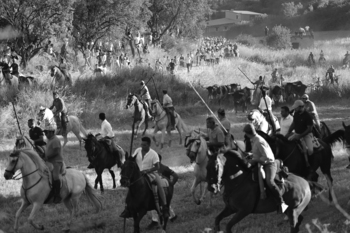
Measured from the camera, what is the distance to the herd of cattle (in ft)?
112

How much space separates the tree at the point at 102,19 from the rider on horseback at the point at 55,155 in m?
32.6

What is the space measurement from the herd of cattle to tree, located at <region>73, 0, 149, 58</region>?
12.2m

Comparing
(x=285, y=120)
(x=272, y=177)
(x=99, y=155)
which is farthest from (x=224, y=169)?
(x=99, y=155)

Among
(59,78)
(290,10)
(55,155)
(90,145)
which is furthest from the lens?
(290,10)

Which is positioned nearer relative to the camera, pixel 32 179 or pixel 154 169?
pixel 154 169

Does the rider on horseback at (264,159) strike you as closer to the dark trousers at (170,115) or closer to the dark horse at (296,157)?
the dark horse at (296,157)

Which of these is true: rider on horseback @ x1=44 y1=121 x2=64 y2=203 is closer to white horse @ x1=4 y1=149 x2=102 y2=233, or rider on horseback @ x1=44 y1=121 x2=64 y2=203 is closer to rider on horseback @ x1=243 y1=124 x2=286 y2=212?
white horse @ x1=4 y1=149 x2=102 y2=233

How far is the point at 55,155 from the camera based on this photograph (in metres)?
12.3

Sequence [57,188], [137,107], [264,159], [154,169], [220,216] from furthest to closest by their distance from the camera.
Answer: [137,107] → [57,188] → [154,169] → [220,216] → [264,159]

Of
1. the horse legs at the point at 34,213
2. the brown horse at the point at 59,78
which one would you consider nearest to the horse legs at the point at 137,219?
the horse legs at the point at 34,213

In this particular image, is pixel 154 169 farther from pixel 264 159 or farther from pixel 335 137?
pixel 335 137

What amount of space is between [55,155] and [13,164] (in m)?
0.90

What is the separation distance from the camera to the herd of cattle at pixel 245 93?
34.2 metres

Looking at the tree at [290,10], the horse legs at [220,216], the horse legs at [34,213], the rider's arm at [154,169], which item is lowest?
the horse legs at [34,213]
